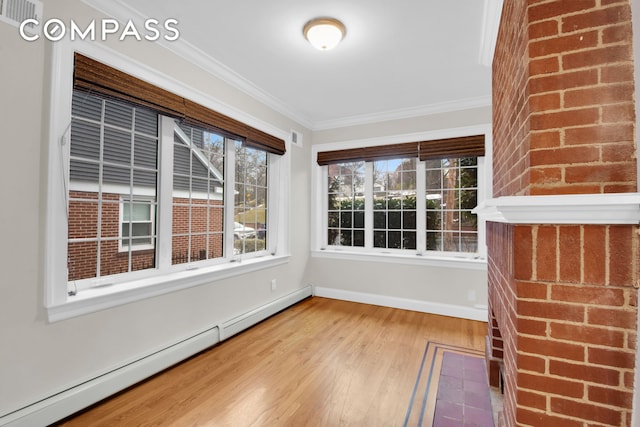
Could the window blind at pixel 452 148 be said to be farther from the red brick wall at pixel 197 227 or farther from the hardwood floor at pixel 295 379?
the red brick wall at pixel 197 227

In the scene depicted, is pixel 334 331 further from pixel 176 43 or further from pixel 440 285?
pixel 176 43

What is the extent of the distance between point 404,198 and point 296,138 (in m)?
1.78

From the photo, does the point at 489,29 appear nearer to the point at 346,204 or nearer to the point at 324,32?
the point at 324,32

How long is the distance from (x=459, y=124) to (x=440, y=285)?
2.06 m

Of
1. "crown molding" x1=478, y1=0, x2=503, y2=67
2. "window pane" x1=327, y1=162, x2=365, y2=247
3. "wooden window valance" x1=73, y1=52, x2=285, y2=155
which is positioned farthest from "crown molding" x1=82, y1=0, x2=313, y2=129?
"crown molding" x1=478, y1=0, x2=503, y2=67

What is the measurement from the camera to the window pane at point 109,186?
2.01 m

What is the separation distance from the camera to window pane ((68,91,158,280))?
2.01 m

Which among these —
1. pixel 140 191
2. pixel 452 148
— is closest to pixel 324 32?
pixel 140 191

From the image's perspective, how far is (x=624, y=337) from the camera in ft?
3.20

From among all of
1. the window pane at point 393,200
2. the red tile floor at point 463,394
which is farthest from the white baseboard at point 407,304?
the red tile floor at point 463,394

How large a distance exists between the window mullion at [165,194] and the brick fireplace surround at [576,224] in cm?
250

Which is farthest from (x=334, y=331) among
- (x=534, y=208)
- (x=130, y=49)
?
(x=130, y=49)

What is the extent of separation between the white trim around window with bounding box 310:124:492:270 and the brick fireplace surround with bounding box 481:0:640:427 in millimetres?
2553

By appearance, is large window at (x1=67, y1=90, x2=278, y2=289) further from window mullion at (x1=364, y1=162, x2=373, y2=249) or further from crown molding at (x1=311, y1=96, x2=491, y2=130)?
window mullion at (x1=364, y1=162, x2=373, y2=249)
